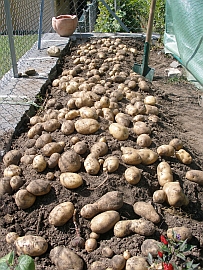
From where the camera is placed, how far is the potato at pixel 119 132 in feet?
9.03

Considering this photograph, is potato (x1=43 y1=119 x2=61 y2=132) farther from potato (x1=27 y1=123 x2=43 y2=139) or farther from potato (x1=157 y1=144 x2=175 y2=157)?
potato (x1=157 y1=144 x2=175 y2=157)

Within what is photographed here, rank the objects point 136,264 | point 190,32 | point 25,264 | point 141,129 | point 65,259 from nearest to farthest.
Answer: point 25,264 < point 136,264 < point 65,259 < point 141,129 < point 190,32

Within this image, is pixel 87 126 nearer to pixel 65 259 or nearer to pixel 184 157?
pixel 184 157

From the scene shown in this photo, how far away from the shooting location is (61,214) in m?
2.11

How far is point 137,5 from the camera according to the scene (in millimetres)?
7938

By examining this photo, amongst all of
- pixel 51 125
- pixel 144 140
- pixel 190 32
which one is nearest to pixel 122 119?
pixel 144 140

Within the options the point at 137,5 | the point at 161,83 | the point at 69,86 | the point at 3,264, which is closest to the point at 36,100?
the point at 69,86

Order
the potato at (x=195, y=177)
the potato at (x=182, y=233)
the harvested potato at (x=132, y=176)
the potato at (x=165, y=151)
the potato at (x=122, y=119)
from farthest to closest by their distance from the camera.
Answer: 1. the potato at (x=122, y=119)
2. the potato at (x=165, y=151)
3. the potato at (x=195, y=177)
4. the harvested potato at (x=132, y=176)
5. the potato at (x=182, y=233)

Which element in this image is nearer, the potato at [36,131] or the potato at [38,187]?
the potato at [38,187]

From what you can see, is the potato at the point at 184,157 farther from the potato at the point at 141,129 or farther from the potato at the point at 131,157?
the potato at the point at 131,157

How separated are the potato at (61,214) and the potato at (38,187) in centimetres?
17

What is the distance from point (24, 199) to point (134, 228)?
0.76 metres

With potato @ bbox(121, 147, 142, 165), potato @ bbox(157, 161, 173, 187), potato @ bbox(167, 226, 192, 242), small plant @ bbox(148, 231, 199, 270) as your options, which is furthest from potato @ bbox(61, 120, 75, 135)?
small plant @ bbox(148, 231, 199, 270)

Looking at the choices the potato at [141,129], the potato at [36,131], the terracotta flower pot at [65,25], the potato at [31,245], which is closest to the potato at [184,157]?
the potato at [141,129]
